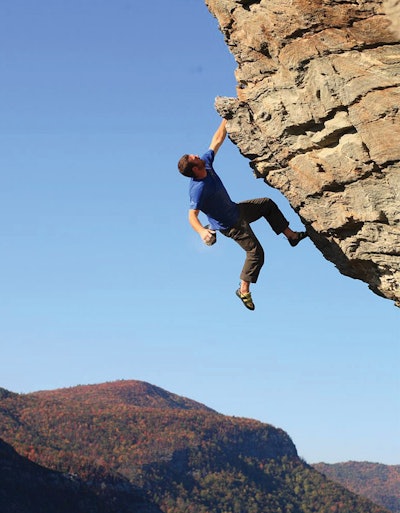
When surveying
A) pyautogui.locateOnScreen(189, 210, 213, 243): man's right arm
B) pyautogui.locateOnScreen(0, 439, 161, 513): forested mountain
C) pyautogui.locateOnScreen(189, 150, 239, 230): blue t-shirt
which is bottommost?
pyautogui.locateOnScreen(0, 439, 161, 513): forested mountain

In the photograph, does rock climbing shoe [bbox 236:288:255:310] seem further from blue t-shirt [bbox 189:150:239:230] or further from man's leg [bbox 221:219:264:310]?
blue t-shirt [bbox 189:150:239:230]

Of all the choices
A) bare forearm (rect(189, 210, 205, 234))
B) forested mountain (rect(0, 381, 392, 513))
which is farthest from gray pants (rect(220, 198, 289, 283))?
forested mountain (rect(0, 381, 392, 513))

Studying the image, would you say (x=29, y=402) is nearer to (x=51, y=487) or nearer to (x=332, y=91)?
(x=51, y=487)

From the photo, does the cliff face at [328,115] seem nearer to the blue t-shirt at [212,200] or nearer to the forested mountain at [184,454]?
the blue t-shirt at [212,200]

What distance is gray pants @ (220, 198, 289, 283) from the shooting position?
1447cm

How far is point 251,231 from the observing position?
1453cm

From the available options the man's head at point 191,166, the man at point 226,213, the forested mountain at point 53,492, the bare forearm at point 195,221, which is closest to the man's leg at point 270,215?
the man at point 226,213

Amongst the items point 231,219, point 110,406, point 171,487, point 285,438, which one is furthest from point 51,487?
point 285,438

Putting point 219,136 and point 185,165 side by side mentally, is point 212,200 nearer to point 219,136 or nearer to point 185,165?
point 185,165

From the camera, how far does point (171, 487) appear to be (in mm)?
152375

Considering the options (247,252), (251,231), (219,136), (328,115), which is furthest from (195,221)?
(328,115)

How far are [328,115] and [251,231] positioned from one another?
8.89 feet

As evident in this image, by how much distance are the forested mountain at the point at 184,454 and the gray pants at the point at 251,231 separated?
116 metres

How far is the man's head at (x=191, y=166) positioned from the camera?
13469 mm
